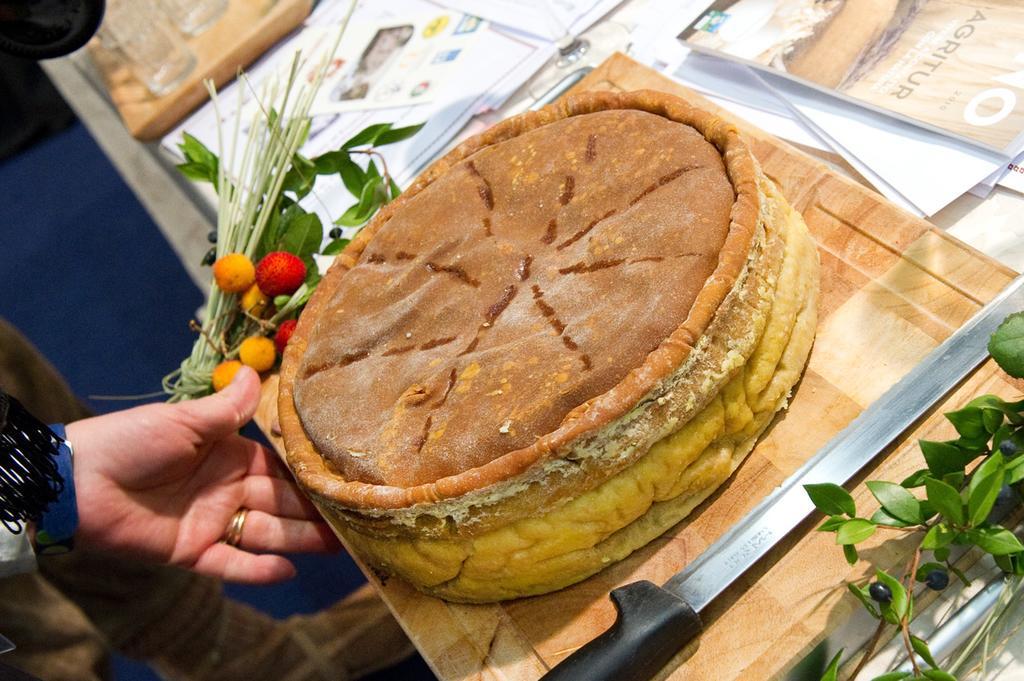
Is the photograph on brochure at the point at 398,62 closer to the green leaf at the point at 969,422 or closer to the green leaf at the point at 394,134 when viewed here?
the green leaf at the point at 394,134

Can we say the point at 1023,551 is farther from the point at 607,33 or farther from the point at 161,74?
the point at 161,74

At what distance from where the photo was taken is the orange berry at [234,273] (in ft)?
7.82

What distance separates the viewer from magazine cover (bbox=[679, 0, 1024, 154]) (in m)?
2.02

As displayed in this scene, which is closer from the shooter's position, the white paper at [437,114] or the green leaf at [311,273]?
the green leaf at [311,273]

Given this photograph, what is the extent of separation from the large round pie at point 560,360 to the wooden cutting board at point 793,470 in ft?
0.22

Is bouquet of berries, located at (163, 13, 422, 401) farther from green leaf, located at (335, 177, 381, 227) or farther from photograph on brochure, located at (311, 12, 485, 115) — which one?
photograph on brochure, located at (311, 12, 485, 115)

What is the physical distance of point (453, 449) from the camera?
154cm

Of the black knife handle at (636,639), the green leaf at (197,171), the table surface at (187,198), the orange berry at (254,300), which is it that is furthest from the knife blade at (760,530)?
the green leaf at (197,171)

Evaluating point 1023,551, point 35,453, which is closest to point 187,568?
point 35,453

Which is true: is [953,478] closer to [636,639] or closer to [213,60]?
[636,639]

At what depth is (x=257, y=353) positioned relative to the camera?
2.30 meters

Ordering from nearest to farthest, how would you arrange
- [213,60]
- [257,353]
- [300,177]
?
[257,353] < [300,177] < [213,60]

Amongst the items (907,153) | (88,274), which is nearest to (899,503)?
(907,153)

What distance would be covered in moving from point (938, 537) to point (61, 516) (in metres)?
1.92
